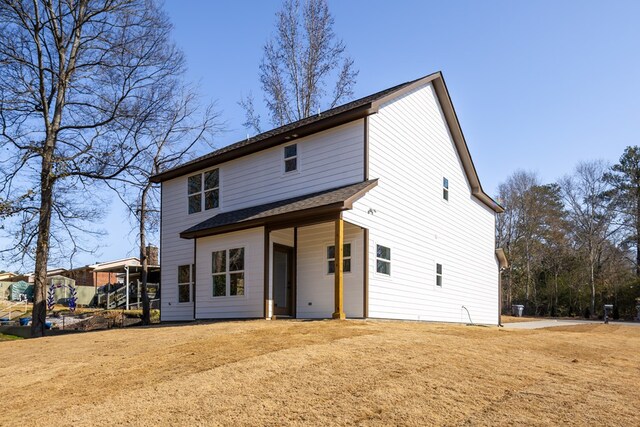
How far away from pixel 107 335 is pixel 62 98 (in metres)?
9.91

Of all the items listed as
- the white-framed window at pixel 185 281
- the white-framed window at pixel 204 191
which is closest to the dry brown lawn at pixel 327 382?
the white-framed window at pixel 185 281

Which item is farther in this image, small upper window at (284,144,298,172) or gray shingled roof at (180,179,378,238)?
small upper window at (284,144,298,172)

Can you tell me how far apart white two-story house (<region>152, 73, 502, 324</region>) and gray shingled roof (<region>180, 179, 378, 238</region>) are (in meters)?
0.06

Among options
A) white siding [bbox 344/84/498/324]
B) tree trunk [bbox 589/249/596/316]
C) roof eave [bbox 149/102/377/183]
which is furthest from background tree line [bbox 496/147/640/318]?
roof eave [bbox 149/102/377/183]

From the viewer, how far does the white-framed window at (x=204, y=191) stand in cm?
1970

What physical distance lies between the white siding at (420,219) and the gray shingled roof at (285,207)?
45 centimetres

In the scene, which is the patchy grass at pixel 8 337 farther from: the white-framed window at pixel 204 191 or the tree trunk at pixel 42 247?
the white-framed window at pixel 204 191

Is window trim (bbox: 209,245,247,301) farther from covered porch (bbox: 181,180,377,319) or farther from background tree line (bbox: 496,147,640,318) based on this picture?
background tree line (bbox: 496,147,640,318)

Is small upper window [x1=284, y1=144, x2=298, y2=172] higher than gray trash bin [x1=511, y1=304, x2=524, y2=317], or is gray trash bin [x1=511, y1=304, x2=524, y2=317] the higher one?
small upper window [x1=284, y1=144, x2=298, y2=172]

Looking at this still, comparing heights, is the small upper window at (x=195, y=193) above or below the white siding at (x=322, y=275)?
above

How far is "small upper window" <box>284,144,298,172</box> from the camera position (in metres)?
16.9

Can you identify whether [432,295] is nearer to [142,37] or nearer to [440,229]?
[440,229]

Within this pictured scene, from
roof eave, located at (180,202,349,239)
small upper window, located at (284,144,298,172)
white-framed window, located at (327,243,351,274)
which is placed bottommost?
white-framed window, located at (327,243,351,274)

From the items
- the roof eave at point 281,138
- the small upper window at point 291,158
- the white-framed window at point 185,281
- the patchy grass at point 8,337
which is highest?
the roof eave at point 281,138
